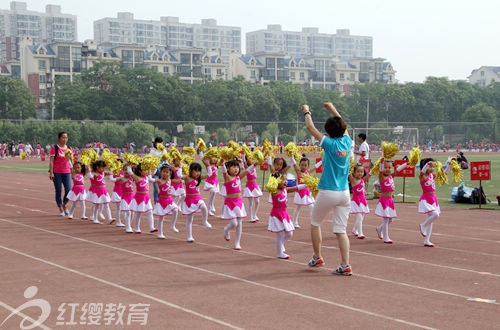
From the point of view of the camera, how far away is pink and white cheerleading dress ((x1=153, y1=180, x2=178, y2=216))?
13.3 meters

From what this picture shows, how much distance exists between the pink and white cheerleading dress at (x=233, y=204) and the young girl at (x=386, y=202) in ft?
8.57

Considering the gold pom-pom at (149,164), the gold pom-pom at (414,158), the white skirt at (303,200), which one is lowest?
the white skirt at (303,200)

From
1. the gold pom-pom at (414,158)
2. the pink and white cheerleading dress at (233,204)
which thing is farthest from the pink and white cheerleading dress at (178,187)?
the gold pom-pom at (414,158)

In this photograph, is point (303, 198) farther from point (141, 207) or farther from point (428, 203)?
point (141, 207)

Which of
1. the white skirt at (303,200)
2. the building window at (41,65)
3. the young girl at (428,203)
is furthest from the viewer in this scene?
the building window at (41,65)

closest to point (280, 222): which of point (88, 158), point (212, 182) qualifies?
point (212, 182)

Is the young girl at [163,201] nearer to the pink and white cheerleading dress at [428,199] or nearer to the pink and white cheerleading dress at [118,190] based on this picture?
the pink and white cheerleading dress at [118,190]

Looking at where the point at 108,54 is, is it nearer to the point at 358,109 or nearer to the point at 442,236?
the point at 358,109

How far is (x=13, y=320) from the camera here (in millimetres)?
7270

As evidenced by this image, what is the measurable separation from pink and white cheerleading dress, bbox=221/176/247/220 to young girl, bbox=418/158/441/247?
3.22 meters

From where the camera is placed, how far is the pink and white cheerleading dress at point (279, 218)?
10961mm

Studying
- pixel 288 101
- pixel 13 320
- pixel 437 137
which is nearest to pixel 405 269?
pixel 13 320

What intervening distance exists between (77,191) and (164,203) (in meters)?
4.33

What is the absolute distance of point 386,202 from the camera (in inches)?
509
